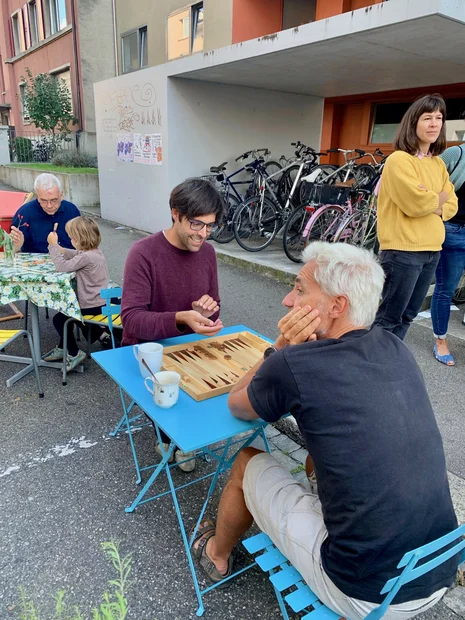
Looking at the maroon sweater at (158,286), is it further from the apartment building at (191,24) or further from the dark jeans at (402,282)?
the apartment building at (191,24)

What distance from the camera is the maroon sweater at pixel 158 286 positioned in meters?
2.17

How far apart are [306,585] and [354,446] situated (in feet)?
1.89

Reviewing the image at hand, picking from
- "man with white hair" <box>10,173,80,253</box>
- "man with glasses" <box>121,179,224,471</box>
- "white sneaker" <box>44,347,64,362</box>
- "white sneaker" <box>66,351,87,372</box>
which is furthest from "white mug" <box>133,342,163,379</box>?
"man with white hair" <box>10,173,80,253</box>

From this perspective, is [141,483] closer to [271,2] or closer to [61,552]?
[61,552]

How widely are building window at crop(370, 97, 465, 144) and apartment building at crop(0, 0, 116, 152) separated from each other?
9.33 meters

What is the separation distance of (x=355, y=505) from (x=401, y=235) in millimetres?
2301

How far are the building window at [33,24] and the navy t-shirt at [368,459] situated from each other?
22428mm

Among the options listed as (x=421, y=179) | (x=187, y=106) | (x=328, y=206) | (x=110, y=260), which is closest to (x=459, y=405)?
(x=421, y=179)

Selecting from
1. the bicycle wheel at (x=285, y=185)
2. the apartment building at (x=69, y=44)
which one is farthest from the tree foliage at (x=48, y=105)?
the bicycle wheel at (x=285, y=185)

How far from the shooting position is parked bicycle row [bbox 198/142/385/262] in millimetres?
6059

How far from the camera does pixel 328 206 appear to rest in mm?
6121

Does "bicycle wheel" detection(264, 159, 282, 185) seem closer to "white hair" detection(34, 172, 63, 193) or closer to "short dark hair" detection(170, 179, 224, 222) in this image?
"white hair" detection(34, 172, 63, 193)

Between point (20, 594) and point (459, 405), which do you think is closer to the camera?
point (20, 594)

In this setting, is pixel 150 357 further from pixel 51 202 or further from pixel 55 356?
pixel 51 202
